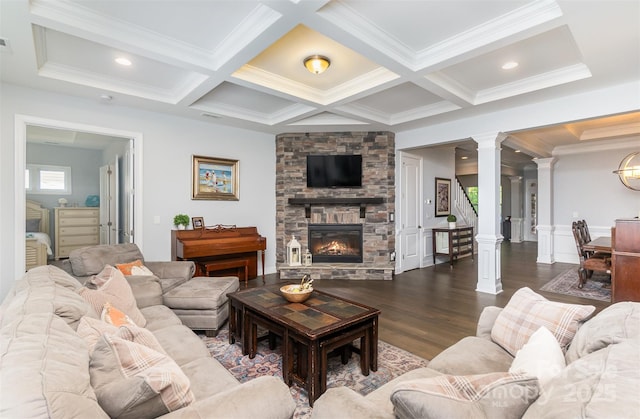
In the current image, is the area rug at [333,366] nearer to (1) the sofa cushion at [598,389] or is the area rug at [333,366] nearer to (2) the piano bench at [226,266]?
(1) the sofa cushion at [598,389]

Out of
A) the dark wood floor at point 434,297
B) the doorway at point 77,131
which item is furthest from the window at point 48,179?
the dark wood floor at point 434,297

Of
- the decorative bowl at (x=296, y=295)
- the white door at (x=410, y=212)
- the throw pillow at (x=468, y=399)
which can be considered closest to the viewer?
the throw pillow at (x=468, y=399)

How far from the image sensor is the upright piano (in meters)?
4.38

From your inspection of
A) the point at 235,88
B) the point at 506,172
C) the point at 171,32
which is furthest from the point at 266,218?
the point at 506,172

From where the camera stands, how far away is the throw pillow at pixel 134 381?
0.98 metres

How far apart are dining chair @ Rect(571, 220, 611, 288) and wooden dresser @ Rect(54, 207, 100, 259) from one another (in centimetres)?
959

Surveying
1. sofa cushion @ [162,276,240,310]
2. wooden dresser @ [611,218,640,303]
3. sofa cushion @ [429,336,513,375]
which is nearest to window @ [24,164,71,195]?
sofa cushion @ [162,276,240,310]

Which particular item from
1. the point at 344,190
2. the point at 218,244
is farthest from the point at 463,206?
the point at 218,244

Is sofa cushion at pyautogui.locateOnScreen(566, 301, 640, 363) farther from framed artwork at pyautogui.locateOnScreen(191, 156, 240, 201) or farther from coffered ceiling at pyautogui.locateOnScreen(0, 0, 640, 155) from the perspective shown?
framed artwork at pyautogui.locateOnScreen(191, 156, 240, 201)

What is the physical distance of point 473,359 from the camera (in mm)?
1676

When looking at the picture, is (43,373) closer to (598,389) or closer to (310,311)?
(598,389)

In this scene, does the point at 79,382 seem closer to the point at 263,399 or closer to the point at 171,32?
the point at 263,399

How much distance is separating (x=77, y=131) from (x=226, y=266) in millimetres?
2665

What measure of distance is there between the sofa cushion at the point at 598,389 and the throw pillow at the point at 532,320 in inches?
25.0
